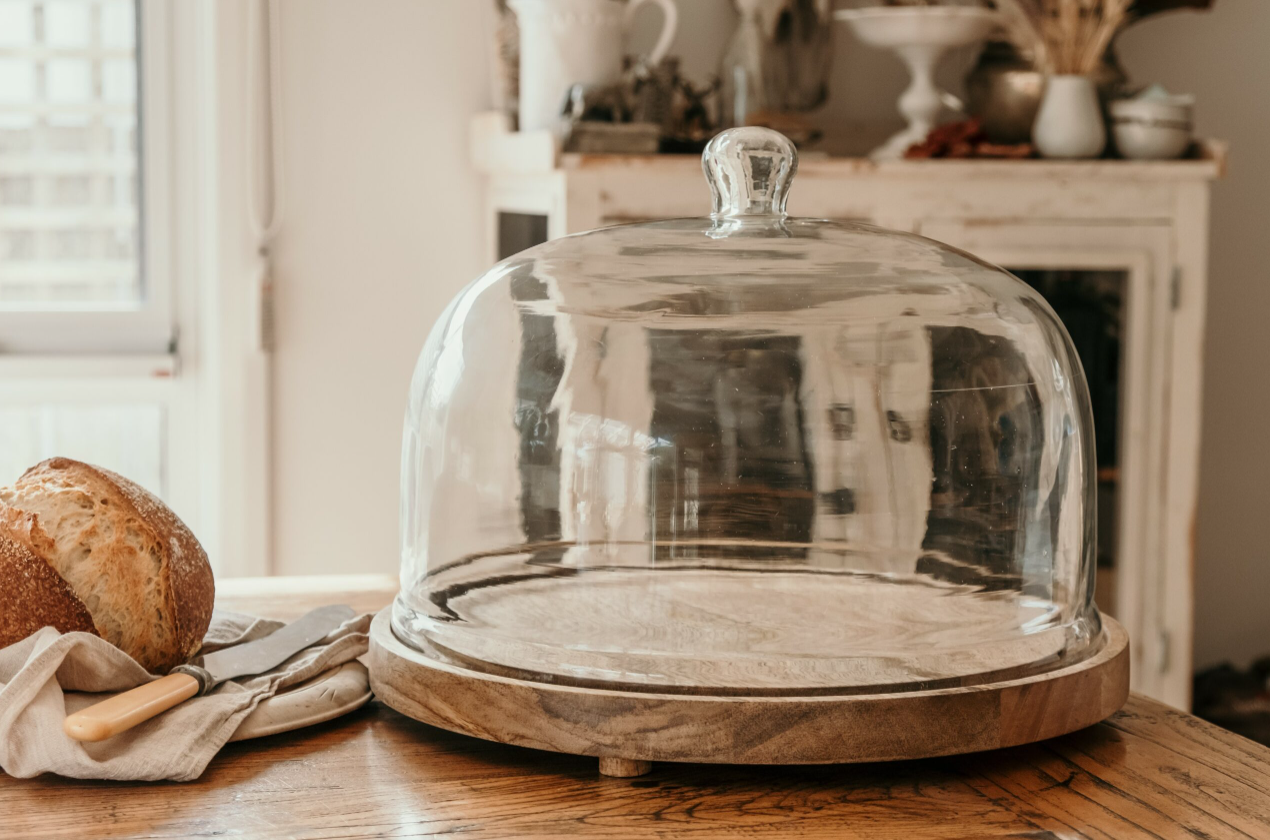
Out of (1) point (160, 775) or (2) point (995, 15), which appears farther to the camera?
(2) point (995, 15)

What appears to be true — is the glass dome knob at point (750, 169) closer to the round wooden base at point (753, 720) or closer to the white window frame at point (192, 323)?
the round wooden base at point (753, 720)

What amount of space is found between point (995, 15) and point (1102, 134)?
9.1 inches

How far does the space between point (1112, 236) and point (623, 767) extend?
1.42 m

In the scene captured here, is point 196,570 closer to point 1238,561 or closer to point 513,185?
point 513,185

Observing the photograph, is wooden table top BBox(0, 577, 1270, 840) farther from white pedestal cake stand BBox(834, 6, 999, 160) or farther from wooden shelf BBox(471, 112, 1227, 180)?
white pedestal cake stand BBox(834, 6, 999, 160)

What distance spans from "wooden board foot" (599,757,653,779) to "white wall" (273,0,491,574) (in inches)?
61.2

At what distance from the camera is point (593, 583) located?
761mm

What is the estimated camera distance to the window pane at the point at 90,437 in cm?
215

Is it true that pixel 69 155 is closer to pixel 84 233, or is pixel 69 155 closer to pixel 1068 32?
Answer: pixel 84 233

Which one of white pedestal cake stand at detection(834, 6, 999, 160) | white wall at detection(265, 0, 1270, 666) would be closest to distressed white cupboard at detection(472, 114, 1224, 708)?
white pedestal cake stand at detection(834, 6, 999, 160)

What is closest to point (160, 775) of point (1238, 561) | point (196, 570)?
point (196, 570)

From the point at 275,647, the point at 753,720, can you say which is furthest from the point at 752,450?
the point at 275,647

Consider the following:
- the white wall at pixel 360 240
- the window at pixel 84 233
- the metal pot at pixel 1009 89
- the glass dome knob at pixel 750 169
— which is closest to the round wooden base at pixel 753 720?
the glass dome knob at pixel 750 169

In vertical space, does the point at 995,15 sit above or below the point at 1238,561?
above
